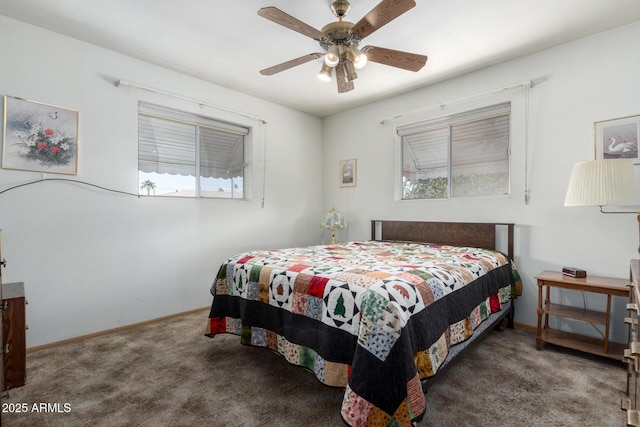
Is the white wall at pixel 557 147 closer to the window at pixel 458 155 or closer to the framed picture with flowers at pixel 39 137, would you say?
the window at pixel 458 155

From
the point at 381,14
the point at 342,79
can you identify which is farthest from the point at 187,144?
the point at 381,14

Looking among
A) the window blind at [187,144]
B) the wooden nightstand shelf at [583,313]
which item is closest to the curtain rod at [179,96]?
the window blind at [187,144]

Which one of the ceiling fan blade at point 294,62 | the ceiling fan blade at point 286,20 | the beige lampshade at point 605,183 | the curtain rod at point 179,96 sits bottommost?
the beige lampshade at point 605,183

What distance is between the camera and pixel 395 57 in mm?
2281

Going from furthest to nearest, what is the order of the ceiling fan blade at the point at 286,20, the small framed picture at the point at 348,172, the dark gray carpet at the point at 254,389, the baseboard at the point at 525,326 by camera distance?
the small framed picture at the point at 348,172 < the baseboard at the point at 525,326 < the ceiling fan blade at the point at 286,20 < the dark gray carpet at the point at 254,389

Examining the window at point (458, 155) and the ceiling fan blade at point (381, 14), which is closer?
the ceiling fan blade at point (381, 14)

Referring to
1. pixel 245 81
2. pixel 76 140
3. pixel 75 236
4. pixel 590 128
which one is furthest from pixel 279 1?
pixel 590 128

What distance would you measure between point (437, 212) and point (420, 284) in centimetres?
217

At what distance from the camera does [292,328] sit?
1904mm

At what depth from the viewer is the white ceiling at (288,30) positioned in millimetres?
2285

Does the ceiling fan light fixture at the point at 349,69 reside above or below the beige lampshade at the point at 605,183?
above

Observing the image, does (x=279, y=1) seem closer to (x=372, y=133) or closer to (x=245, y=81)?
(x=245, y=81)

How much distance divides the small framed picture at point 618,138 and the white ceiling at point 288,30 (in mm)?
808

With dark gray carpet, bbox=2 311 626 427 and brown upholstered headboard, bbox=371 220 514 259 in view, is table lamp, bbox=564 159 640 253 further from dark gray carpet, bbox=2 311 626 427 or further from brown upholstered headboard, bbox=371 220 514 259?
dark gray carpet, bbox=2 311 626 427
